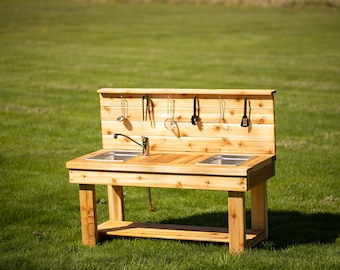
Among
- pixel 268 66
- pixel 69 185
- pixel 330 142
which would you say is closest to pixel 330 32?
pixel 268 66

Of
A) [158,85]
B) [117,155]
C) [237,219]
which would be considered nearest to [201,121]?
[117,155]

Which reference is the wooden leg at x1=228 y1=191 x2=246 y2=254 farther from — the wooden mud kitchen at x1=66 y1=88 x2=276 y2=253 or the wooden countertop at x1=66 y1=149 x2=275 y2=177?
the wooden countertop at x1=66 y1=149 x2=275 y2=177

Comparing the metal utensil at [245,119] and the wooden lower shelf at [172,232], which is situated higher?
the metal utensil at [245,119]

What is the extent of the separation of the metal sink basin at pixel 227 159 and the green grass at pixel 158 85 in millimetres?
898

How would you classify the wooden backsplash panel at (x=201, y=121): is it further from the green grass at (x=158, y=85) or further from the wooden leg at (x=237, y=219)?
the green grass at (x=158, y=85)

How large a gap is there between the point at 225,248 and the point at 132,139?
1.73 metres

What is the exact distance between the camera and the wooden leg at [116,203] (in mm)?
9883

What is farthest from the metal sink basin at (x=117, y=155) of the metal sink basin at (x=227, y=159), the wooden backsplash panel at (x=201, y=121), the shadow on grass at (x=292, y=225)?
the shadow on grass at (x=292, y=225)

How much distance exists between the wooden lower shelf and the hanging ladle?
1140 millimetres

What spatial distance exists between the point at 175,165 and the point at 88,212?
116cm

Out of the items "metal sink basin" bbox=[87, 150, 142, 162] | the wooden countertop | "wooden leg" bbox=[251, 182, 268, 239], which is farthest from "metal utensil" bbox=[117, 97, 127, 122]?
"wooden leg" bbox=[251, 182, 268, 239]

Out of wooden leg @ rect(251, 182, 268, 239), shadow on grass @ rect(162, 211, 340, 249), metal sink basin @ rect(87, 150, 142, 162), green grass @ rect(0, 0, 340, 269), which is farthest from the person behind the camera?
metal sink basin @ rect(87, 150, 142, 162)

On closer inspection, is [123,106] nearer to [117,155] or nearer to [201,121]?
[117,155]

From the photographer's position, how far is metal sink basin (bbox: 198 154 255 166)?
9.11m
